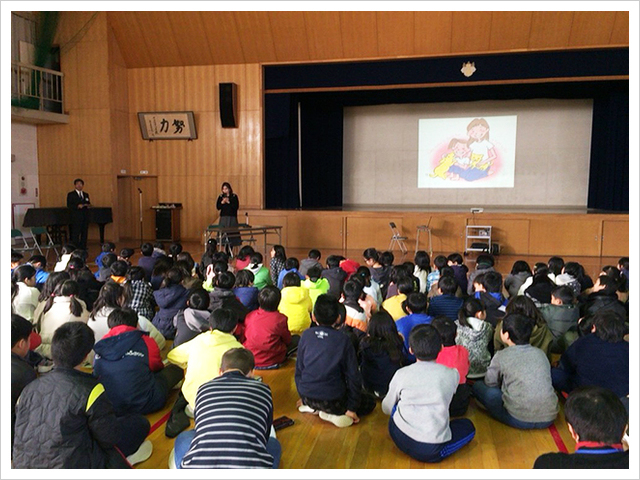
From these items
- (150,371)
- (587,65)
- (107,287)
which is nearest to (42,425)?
(150,371)

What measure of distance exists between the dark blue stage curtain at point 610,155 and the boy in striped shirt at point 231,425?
32.6 feet

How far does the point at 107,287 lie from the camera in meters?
3.50

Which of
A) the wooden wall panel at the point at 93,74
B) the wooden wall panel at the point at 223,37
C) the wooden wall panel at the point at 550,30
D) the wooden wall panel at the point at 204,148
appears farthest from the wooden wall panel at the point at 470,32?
the wooden wall panel at the point at 93,74

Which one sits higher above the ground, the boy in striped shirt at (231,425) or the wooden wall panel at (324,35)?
the wooden wall panel at (324,35)

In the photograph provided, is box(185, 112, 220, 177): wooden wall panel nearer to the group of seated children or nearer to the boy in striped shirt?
the group of seated children

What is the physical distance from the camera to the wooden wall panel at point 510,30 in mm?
8688

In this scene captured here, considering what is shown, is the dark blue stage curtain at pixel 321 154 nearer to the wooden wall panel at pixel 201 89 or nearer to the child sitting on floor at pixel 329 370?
the wooden wall panel at pixel 201 89

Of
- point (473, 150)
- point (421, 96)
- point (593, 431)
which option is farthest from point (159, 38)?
point (593, 431)

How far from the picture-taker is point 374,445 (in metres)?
2.76

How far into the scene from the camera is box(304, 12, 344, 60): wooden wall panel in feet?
30.6

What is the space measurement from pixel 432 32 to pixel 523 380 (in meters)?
7.69

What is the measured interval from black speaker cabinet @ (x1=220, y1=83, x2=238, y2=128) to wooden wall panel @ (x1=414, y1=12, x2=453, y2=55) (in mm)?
→ 3561

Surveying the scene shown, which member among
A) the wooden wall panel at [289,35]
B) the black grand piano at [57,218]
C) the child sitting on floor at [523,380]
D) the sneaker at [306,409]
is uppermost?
the wooden wall panel at [289,35]

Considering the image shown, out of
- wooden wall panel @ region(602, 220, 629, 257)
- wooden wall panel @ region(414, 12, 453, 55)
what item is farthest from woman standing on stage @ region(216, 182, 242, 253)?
wooden wall panel @ region(602, 220, 629, 257)
